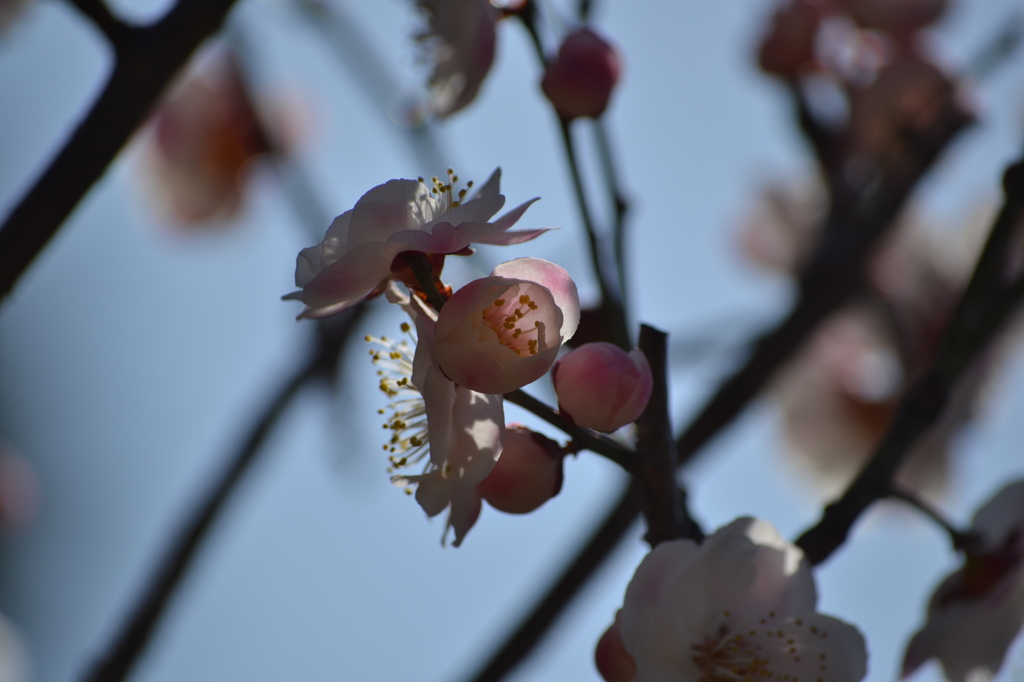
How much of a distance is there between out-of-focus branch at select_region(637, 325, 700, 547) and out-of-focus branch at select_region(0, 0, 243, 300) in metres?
0.42

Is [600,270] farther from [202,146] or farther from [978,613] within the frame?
[202,146]

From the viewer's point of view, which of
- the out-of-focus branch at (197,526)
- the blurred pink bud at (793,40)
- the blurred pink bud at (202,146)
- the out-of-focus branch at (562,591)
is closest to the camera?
the out-of-focus branch at (562,591)

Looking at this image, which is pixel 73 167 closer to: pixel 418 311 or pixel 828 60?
pixel 418 311

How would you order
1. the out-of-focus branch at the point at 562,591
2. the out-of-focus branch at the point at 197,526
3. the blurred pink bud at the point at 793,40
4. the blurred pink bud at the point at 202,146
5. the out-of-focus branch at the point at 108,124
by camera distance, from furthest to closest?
the blurred pink bud at the point at 202,146 < the blurred pink bud at the point at 793,40 < the out-of-focus branch at the point at 197,526 < the out-of-focus branch at the point at 562,591 < the out-of-focus branch at the point at 108,124

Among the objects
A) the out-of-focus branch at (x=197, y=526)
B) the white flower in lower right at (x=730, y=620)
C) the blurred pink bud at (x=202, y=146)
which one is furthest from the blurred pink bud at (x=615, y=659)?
the blurred pink bud at (x=202, y=146)

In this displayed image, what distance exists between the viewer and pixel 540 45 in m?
0.74

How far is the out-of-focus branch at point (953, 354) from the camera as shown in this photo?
618 mm

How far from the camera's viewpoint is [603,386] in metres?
0.47

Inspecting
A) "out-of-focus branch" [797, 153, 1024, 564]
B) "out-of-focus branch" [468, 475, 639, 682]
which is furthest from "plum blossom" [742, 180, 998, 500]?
"out-of-focus branch" [797, 153, 1024, 564]

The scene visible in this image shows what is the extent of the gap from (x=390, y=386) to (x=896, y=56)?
125 centimetres

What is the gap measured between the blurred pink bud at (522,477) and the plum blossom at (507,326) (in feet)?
0.18

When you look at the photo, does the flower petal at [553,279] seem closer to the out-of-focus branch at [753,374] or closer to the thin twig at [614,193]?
the thin twig at [614,193]

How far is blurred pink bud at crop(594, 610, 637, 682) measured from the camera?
50cm

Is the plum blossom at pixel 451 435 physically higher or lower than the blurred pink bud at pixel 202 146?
higher
